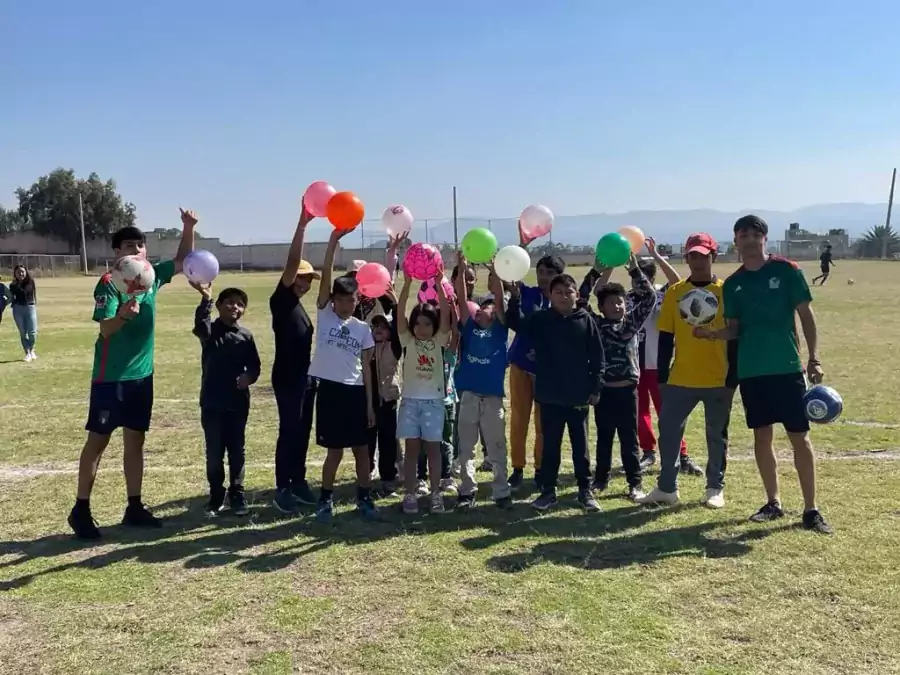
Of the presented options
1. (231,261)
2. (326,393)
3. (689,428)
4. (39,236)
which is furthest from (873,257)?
(39,236)

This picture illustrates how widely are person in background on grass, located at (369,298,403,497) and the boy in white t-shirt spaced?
41 centimetres

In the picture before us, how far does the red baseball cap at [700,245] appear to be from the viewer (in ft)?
18.2

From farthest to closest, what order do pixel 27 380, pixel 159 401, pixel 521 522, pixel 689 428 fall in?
1. pixel 27 380
2. pixel 159 401
3. pixel 689 428
4. pixel 521 522

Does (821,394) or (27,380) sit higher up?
(821,394)

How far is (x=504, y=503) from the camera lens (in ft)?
18.6

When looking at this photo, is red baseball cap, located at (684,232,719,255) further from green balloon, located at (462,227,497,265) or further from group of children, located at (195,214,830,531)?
green balloon, located at (462,227,497,265)

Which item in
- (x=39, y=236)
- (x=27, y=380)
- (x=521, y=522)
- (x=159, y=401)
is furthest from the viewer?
(x=39, y=236)

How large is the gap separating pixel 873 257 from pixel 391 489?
64.9 m

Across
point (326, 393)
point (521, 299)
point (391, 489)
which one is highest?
A: point (521, 299)

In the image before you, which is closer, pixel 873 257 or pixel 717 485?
pixel 717 485

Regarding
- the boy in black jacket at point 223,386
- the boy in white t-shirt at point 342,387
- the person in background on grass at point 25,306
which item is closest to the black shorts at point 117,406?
the boy in black jacket at point 223,386

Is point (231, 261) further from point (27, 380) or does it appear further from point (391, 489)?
point (391, 489)

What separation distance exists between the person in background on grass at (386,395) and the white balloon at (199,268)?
130 cm

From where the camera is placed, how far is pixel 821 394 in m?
4.86
